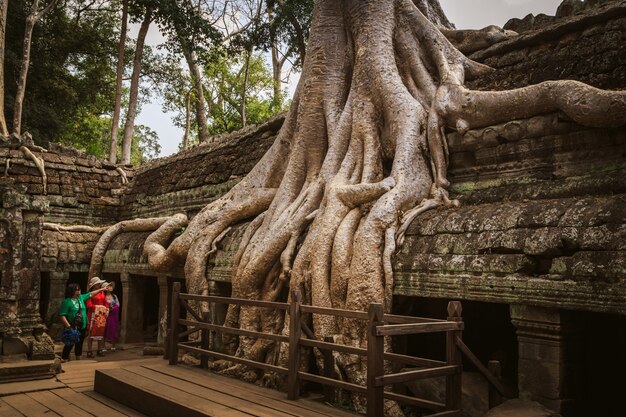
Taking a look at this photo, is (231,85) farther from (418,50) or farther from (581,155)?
(581,155)

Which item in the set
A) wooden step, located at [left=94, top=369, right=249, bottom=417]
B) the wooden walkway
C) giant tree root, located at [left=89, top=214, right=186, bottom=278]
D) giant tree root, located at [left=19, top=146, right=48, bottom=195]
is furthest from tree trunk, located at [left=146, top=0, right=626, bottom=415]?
giant tree root, located at [left=19, top=146, right=48, bottom=195]

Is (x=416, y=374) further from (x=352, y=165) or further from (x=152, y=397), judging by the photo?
(x=352, y=165)

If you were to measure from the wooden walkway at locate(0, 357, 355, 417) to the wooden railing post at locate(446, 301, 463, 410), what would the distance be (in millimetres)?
691

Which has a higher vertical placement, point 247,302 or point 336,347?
point 247,302

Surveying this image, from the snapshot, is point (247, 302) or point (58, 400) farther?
point (58, 400)

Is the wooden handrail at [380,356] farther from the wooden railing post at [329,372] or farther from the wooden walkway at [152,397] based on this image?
the wooden walkway at [152,397]

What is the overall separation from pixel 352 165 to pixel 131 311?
540cm

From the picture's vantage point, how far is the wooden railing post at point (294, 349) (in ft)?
14.2

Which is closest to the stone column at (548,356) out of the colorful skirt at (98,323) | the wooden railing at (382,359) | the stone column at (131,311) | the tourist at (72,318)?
the wooden railing at (382,359)

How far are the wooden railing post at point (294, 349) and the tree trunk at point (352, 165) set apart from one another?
689 millimetres

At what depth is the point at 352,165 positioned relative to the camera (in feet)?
20.8

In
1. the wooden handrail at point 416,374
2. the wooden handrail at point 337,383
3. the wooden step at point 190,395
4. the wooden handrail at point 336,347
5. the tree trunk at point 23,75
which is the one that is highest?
the tree trunk at point 23,75

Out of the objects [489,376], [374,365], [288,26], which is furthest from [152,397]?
[288,26]

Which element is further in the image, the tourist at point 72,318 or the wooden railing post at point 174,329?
the tourist at point 72,318
